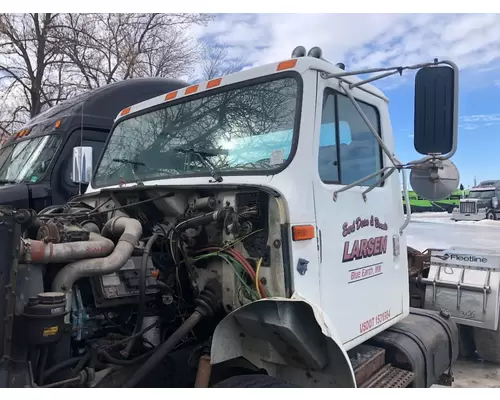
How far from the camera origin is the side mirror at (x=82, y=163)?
12.5ft

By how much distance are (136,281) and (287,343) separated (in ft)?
2.99

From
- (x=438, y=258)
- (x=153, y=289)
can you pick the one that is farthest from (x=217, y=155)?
(x=438, y=258)

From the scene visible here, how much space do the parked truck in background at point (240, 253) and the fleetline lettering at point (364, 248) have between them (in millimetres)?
15

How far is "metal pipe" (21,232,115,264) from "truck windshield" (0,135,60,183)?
3.99 meters

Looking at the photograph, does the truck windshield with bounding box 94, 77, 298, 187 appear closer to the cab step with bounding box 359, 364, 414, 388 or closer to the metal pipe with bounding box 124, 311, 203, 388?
the metal pipe with bounding box 124, 311, 203, 388

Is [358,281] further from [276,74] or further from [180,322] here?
[276,74]

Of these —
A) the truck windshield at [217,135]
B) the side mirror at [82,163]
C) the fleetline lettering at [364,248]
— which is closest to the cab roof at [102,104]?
the side mirror at [82,163]

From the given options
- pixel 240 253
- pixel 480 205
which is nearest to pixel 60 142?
pixel 240 253

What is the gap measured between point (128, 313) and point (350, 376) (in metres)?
1.29

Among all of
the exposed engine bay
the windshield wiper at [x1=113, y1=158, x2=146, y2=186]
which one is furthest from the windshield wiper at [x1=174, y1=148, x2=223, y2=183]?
the windshield wiper at [x1=113, y1=158, x2=146, y2=186]

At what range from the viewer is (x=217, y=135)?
10.3 feet

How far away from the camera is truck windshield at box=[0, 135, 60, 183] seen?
20.3 feet

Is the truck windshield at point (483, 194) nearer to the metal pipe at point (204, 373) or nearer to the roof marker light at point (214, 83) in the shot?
the roof marker light at point (214, 83)

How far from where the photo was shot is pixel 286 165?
2760 mm
